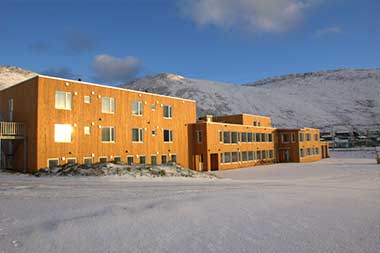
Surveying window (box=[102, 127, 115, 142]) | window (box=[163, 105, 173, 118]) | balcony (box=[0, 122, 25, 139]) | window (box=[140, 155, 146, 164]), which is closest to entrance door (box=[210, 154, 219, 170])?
window (box=[163, 105, 173, 118])

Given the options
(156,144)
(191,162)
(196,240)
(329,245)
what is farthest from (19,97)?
(329,245)

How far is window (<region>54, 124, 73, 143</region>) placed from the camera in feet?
70.2

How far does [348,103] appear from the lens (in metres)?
114

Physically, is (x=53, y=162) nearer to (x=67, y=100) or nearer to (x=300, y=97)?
(x=67, y=100)

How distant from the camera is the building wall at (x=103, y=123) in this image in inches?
825

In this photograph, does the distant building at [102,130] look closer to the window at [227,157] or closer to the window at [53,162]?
the window at [53,162]

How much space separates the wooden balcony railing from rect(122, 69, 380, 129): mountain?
7320 centimetres

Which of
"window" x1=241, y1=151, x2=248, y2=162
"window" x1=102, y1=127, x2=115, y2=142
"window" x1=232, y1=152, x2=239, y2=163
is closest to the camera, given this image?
"window" x1=102, y1=127, x2=115, y2=142

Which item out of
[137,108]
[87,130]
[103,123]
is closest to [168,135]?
[137,108]

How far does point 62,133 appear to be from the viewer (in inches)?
853

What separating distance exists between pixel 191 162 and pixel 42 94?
16.2 m

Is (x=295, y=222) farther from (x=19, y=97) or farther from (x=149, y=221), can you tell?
(x=19, y=97)

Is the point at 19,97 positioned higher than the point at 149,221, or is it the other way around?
the point at 19,97

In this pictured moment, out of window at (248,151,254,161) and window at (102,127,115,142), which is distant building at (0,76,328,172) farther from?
window at (248,151,254,161)
